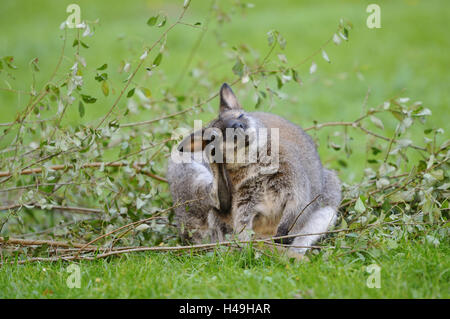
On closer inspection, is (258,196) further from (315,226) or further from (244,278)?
(244,278)

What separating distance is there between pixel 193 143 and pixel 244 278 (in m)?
1.09

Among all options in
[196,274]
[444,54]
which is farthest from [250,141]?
[444,54]

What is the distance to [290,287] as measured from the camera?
3.48 meters

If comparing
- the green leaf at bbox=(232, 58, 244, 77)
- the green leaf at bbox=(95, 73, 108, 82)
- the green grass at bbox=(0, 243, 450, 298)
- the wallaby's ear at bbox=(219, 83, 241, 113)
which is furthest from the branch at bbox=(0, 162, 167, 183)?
the green leaf at bbox=(232, 58, 244, 77)

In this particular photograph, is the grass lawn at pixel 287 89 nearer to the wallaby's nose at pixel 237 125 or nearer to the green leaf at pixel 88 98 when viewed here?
the green leaf at pixel 88 98

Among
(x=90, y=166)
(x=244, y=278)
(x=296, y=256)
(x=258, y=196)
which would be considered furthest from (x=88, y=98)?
(x=296, y=256)

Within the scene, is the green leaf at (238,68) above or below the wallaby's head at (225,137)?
above

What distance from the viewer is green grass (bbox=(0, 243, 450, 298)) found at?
3.40m

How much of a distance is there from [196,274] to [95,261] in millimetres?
950

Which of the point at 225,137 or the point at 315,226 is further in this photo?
the point at 315,226

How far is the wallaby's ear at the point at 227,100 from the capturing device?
4.52 metres

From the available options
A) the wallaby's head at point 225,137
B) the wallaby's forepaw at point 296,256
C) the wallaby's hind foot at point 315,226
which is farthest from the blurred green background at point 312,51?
the wallaby's head at point 225,137

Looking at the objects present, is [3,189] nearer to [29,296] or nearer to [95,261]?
[95,261]

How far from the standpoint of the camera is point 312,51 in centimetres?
1313
